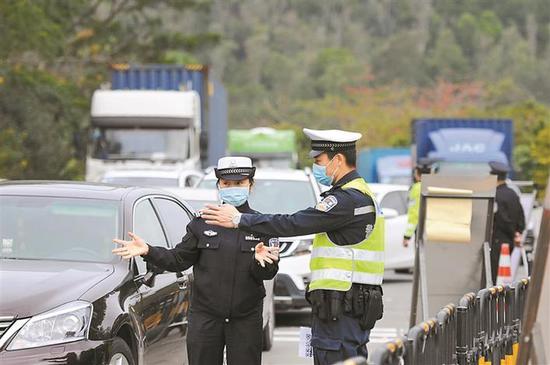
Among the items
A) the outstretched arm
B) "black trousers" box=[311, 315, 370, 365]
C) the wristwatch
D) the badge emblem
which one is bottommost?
"black trousers" box=[311, 315, 370, 365]

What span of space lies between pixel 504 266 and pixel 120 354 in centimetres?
775

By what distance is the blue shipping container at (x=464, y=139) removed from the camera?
2711 cm

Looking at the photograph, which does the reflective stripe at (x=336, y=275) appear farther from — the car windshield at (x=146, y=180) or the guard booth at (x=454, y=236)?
the car windshield at (x=146, y=180)

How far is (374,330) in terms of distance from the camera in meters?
14.8

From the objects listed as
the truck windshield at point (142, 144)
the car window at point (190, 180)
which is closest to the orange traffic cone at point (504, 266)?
the car window at point (190, 180)

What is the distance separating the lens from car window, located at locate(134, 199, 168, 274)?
899cm

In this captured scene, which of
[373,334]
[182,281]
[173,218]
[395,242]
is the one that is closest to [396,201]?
[395,242]

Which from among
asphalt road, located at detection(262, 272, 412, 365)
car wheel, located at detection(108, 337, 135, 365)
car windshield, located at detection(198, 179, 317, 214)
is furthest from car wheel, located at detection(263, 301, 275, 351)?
car wheel, located at detection(108, 337, 135, 365)

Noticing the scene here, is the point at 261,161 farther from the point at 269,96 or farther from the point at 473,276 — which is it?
the point at 269,96

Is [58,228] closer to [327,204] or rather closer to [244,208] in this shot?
[244,208]

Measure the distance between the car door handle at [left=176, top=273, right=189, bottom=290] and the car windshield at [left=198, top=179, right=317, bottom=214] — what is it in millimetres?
5300

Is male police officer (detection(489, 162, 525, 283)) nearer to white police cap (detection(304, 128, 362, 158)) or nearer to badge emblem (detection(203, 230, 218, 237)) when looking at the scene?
badge emblem (detection(203, 230, 218, 237))

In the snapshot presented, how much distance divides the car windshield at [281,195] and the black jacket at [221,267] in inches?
282

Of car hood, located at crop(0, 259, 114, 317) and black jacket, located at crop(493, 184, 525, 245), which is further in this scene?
black jacket, located at crop(493, 184, 525, 245)
